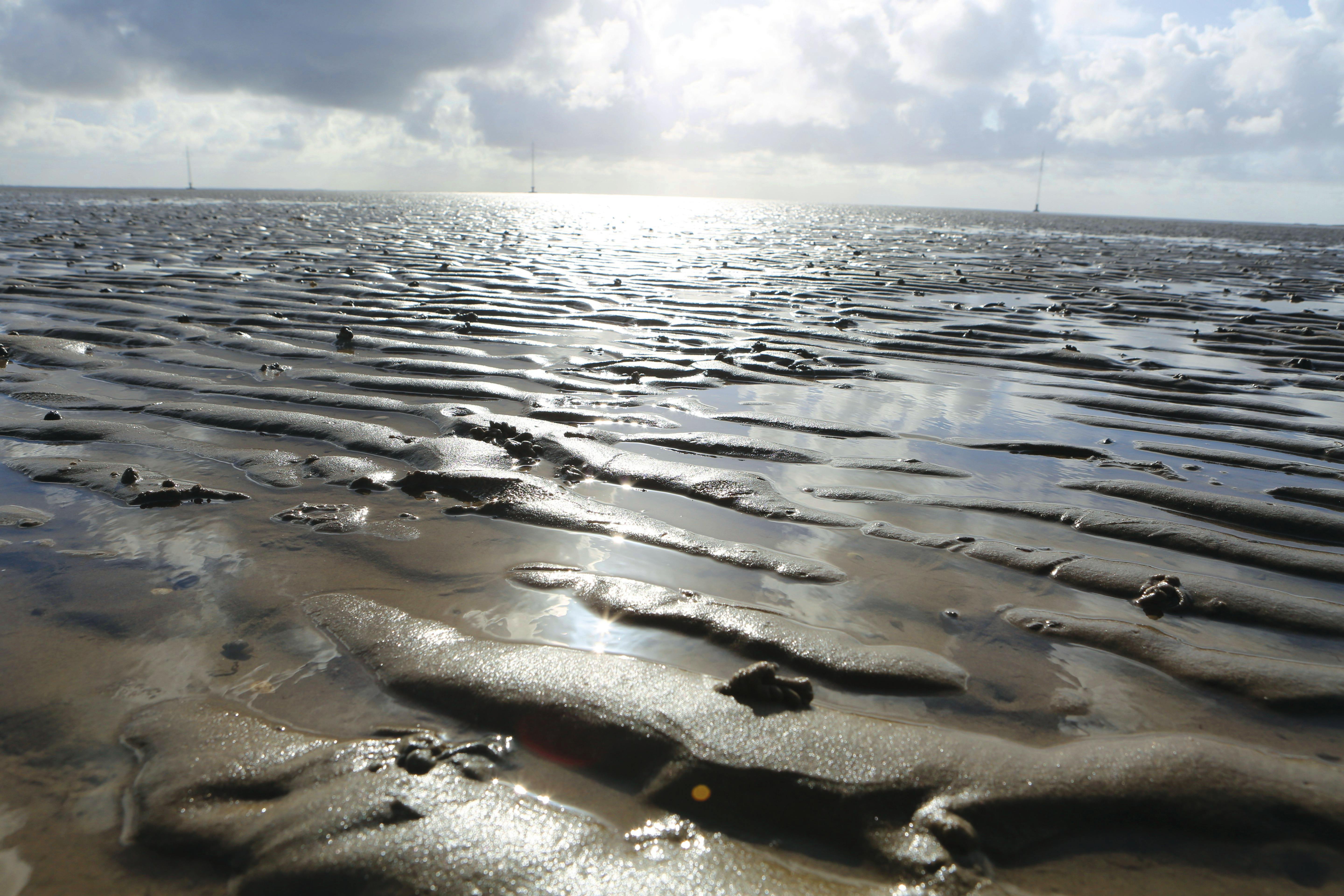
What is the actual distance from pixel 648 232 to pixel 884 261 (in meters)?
15.4

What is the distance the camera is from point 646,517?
341 cm

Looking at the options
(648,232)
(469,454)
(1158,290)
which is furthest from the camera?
(648,232)

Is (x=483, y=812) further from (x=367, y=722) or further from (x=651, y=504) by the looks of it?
(x=651, y=504)

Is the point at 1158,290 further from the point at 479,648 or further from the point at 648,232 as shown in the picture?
the point at 648,232

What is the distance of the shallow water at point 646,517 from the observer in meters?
1.88

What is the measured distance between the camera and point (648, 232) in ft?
103

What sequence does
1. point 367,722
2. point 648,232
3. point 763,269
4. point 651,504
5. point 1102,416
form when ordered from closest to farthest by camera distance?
point 367,722 < point 651,504 < point 1102,416 < point 763,269 < point 648,232

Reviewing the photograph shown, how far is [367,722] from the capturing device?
6.63 ft

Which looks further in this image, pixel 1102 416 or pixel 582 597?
pixel 1102 416

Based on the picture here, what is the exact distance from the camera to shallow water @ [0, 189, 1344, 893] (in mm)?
1884

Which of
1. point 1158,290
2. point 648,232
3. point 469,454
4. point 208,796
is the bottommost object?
point 208,796

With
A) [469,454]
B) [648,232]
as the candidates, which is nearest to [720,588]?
[469,454]

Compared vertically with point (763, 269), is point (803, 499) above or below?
below

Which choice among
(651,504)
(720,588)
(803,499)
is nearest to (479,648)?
(720,588)
